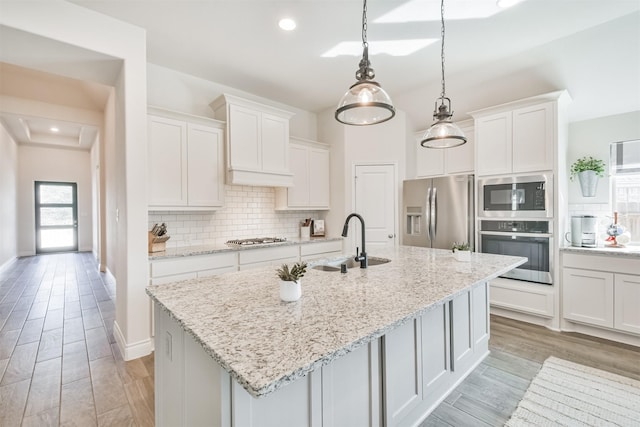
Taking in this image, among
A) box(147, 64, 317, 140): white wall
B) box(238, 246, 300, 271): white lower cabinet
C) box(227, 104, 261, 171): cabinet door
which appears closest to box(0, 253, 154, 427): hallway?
box(238, 246, 300, 271): white lower cabinet

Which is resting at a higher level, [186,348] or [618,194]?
[618,194]

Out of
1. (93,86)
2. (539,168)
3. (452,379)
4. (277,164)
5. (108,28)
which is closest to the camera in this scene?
(452,379)

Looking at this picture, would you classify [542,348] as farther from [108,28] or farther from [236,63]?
[108,28]

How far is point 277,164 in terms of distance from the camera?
13.1 feet

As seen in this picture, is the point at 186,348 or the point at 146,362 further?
the point at 146,362

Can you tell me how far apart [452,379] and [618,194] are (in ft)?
10.4

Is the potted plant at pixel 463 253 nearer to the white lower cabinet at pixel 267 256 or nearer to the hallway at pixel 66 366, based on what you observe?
the white lower cabinet at pixel 267 256

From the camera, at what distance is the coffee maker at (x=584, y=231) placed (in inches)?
124

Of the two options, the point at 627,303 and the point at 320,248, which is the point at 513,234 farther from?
the point at 320,248

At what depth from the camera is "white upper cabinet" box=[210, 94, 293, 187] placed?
11.7ft

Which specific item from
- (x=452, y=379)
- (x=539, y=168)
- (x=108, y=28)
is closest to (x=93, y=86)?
(x=108, y=28)

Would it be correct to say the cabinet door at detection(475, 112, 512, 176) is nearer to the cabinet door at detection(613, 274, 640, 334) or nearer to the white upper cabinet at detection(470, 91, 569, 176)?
the white upper cabinet at detection(470, 91, 569, 176)

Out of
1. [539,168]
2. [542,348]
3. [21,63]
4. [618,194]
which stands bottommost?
[542,348]

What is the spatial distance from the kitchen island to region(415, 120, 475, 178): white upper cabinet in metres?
2.24
